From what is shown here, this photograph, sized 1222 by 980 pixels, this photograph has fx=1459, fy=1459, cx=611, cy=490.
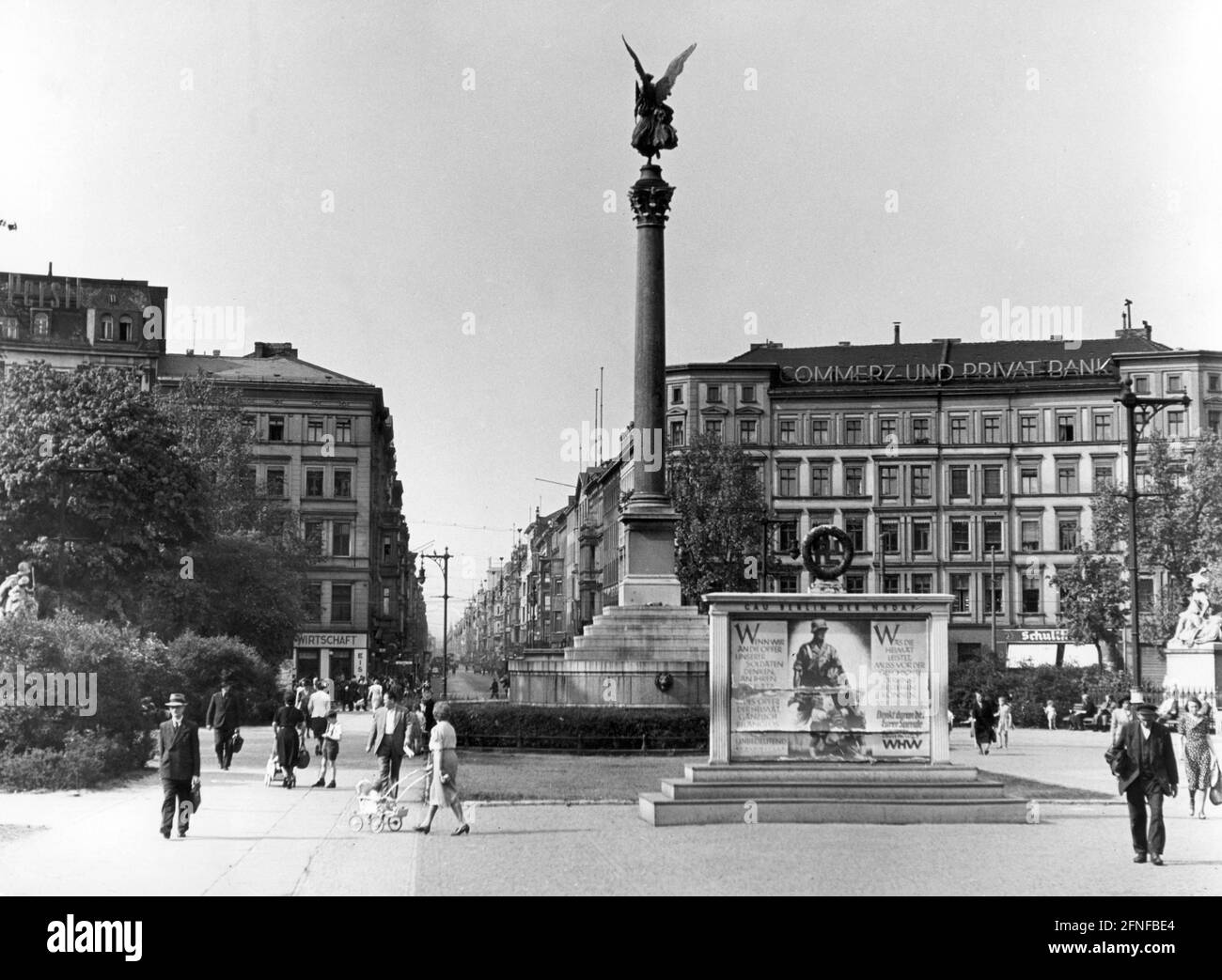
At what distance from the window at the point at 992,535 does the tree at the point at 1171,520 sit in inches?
804

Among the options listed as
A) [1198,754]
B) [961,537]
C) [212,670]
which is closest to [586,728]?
[1198,754]

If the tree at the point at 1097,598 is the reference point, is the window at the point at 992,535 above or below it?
above

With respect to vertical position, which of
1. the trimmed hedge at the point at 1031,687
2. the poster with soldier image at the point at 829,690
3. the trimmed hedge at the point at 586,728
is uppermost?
the poster with soldier image at the point at 829,690

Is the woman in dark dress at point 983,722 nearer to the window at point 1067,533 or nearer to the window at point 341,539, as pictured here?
the window at point 1067,533

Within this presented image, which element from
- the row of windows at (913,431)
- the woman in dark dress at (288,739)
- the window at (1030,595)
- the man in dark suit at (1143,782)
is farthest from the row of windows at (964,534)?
the man in dark suit at (1143,782)

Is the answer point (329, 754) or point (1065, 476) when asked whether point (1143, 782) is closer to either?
point (329, 754)

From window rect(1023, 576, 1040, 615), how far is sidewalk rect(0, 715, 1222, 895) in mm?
64112

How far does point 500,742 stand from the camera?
31234 mm

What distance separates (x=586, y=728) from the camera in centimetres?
3072

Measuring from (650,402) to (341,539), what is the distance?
179 feet

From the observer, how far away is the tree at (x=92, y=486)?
46469mm

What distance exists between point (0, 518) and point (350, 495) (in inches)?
1702
